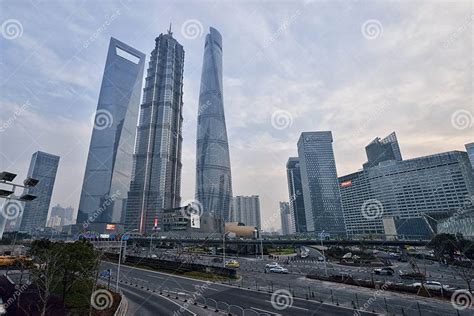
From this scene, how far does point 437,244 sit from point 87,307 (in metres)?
92.1

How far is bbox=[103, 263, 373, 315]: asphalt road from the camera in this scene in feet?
82.7

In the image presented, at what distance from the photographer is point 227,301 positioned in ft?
95.6

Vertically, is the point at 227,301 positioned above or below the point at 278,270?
below

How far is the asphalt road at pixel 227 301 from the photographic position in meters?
25.2

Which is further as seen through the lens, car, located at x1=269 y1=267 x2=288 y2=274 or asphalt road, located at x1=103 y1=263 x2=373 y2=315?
car, located at x1=269 y1=267 x2=288 y2=274

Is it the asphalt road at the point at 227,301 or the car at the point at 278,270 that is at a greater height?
the car at the point at 278,270

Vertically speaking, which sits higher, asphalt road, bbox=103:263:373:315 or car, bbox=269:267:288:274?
car, bbox=269:267:288:274

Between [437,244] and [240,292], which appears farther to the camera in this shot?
[437,244]

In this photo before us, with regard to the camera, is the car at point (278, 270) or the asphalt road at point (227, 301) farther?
the car at point (278, 270)

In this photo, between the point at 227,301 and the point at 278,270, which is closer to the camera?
the point at 227,301

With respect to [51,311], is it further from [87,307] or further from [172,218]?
[172,218]

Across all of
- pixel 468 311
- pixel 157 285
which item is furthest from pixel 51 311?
pixel 468 311

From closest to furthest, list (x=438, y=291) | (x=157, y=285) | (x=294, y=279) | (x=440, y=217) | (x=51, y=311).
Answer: (x=51, y=311) → (x=438, y=291) → (x=157, y=285) → (x=294, y=279) → (x=440, y=217)

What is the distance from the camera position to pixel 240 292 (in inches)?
1332
